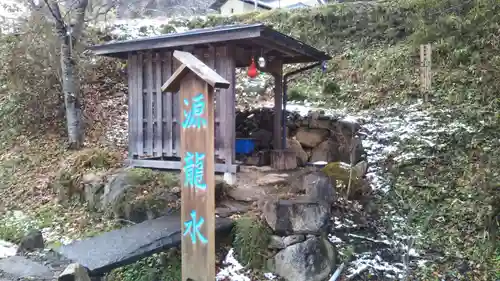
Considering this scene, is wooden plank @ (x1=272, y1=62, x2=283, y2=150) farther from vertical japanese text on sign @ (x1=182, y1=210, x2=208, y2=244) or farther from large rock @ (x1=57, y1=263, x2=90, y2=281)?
large rock @ (x1=57, y1=263, x2=90, y2=281)

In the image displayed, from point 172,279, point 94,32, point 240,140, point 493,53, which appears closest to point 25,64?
point 94,32

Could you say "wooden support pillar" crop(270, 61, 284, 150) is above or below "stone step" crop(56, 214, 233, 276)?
above

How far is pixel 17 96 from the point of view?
937 cm

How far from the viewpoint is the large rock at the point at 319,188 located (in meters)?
5.10

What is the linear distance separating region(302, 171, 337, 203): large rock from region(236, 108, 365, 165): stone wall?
256 cm

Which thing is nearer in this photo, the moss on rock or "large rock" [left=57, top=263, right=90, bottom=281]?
"large rock" [left=57, top=263, right=90, bottom=281]

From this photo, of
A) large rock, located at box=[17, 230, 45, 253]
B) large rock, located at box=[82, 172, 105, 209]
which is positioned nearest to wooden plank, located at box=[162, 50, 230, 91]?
large rock, located at box=[17, 230, 45, 253]

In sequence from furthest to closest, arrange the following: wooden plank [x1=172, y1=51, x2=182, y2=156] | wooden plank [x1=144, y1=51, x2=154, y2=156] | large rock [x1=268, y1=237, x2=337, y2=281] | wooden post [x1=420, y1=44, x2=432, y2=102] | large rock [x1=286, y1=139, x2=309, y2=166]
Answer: wooden post [x1=420, y1=44, x2=432, y2=102] → large rock [x1=286, y1=139, x2=309, y2=166] → wooden plank [x1=144, y1=51, x2=154, y2=156] → wooden plank [x1=172, y1=51, x2=182, y2=156] → large rock [x1=268, y1=237, x2=337, y2=281]

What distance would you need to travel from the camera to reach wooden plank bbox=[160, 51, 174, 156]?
21.9 ft

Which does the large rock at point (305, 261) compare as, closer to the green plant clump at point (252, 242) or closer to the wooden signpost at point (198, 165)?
the green plant clump at point (252, 242)

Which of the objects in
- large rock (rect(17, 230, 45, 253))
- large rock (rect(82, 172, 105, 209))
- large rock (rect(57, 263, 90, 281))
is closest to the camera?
large rock (rect(57, 263, 90, 281))

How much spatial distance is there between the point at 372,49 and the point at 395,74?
6.41 ft

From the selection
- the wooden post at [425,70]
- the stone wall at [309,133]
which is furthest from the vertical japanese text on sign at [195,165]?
the wooden post at [425,70]

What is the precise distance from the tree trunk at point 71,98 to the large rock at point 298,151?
464 centimetres
